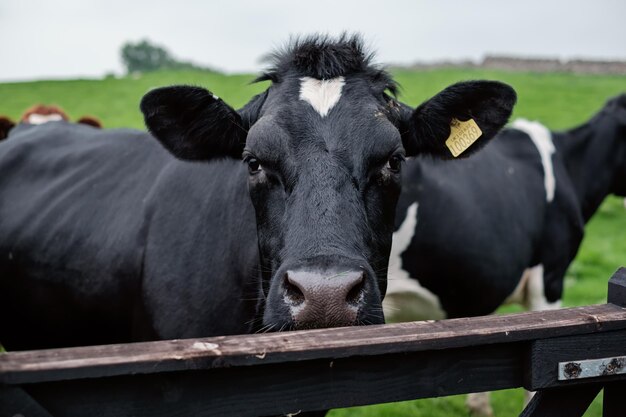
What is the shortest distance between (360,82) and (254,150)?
0.64m

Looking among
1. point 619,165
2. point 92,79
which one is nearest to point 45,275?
point 619,165

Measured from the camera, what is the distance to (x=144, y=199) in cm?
360

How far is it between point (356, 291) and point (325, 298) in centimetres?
15

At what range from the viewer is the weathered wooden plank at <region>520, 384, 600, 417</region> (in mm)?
1940

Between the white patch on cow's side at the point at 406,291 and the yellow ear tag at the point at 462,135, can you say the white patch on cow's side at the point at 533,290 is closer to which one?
the white patch on cow's side at the point at 406,291

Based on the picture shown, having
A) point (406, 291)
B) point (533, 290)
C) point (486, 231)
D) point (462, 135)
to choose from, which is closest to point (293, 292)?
point (462, 135)

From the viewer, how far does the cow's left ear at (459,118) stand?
Answer: 330 cm

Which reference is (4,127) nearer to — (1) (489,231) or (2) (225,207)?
(2) (225,207)

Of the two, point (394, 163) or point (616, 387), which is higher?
point (394, 163)

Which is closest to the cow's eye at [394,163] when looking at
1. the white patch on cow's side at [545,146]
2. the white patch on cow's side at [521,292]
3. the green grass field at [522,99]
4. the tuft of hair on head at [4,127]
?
the white patch on cow's side at [521,292]

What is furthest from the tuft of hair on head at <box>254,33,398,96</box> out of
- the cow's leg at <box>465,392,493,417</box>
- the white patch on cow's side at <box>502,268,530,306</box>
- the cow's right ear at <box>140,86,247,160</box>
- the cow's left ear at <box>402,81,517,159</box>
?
the cow's leg at <box>465,392,493,417</box>

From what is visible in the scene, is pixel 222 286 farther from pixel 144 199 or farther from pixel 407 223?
pixel 407 223

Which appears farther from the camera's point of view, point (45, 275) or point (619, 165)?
point (619, 165)

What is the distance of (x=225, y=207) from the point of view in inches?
133
